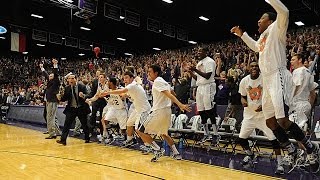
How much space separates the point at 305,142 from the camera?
473cm

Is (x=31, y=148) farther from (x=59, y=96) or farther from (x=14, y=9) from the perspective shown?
(x=14, y=9)

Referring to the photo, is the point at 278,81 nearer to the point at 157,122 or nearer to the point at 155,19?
the point at 157,122

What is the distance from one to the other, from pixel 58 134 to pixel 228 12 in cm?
1214

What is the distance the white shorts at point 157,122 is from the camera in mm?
7094

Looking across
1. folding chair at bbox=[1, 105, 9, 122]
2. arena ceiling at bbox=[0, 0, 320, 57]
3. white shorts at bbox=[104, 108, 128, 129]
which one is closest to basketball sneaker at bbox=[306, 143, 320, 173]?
white shorts at bbox=[104, 108, 128, 129]

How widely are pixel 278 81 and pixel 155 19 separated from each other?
58.2 ft

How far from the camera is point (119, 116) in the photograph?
9.84 metres

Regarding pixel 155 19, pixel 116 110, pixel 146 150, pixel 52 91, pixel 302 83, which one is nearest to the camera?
pixel 302 83

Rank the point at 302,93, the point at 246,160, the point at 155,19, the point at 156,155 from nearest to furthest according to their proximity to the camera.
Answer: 1. the point at 302,93
2. the point at 246,160
3. the point at 156,155
4. the point at 155,19

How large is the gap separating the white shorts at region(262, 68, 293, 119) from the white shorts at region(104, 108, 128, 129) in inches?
214

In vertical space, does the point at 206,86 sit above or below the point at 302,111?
above

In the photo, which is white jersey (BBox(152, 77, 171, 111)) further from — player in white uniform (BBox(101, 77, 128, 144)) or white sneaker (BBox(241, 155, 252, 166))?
player in white uniform (BBox(101, 77, 128, 144))

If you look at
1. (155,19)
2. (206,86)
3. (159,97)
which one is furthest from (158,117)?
(155,19)

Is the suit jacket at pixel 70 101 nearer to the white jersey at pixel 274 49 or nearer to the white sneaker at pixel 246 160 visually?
the white sneaker at pixel 246 160
